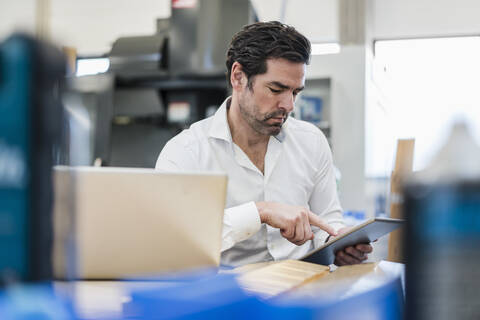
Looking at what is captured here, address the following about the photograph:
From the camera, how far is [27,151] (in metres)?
0.30

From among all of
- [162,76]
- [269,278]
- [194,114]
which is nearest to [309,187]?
[269,278]

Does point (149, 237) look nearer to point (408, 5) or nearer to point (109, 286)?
point (109, 286)

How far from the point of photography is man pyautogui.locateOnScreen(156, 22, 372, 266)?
162 centimetres

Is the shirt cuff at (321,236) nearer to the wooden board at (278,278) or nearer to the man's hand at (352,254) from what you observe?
the man's hand at (352,254)

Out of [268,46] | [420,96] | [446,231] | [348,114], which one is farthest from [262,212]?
[348,114]

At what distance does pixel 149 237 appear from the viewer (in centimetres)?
77

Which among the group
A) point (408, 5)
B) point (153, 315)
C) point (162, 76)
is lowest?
point (153, 315)

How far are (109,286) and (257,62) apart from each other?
3.75ft

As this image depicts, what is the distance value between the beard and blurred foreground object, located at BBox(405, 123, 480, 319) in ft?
4.63

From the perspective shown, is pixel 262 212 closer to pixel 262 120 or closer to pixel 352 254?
pixel 352 254

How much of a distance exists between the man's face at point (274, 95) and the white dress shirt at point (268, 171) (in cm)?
9

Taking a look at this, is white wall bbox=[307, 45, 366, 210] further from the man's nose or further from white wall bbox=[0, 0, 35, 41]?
white wall bbox=[0, 0, 35, 41]

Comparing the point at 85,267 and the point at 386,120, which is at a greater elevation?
the point at 386,120

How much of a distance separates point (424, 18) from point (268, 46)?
15.0 ft
